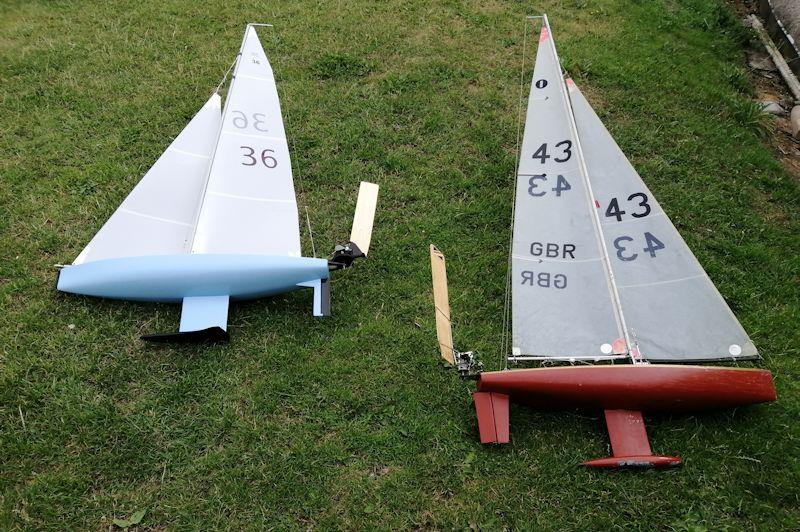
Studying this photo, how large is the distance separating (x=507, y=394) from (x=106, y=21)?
940 centimetres

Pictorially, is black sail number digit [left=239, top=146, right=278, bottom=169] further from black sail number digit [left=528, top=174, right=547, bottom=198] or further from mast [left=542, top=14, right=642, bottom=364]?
mast [left=542, top=14, right=642, bottom=364]

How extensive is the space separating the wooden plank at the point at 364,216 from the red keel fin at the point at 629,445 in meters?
3.13

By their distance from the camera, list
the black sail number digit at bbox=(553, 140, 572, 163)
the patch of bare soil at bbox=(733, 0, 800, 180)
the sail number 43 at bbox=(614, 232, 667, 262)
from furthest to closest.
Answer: the patch of bare soil at bbox=(733, 0, 800, 180) < the black sail number digit at bbox=(553, 140, 572, 163) < the sail number 43 at bbox=(614, 232, 667, 262)

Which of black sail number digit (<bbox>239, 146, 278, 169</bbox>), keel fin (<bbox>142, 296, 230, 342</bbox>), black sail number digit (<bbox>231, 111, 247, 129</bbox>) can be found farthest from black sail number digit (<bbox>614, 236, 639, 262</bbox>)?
black sail number digit (<bbox>231, 111, 247, 129</bbox>)

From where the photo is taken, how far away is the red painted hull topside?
19.0 ft

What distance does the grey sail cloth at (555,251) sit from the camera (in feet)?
20.5

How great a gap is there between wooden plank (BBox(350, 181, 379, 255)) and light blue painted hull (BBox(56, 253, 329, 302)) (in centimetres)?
71

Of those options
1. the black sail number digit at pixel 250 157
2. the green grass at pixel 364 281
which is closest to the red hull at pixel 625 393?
the green grass at pixel 364 281

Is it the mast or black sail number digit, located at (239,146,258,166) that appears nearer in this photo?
the mast

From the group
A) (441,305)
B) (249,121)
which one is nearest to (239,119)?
(249,121)

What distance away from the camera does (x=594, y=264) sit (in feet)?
20.9

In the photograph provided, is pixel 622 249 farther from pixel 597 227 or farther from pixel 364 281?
pixel 364 281

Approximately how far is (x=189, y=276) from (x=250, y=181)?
4.55 feet

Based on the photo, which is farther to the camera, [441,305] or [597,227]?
[441,305]
